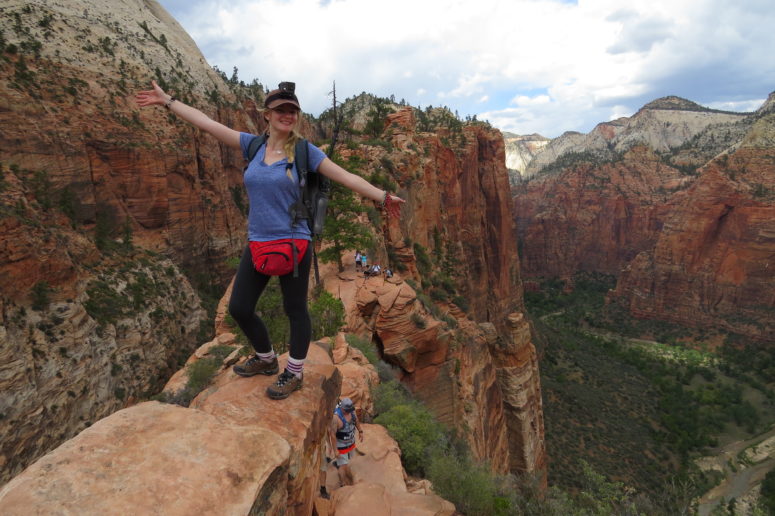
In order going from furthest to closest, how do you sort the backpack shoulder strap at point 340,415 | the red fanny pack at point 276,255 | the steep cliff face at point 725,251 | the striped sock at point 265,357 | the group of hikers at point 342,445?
1. the steep cliff face at point 725,251
2. the backpack shoulder strap at point 340,415
3. the group of hikers at point 342,445
4. the striped sock at point 265,357
5. the red fanny pack at point 276,255

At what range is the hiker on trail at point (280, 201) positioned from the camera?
10.7ft

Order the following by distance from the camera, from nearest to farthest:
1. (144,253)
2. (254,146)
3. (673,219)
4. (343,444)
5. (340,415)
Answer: (254,146), (343,444), (340,415), (144,253), (673,219)

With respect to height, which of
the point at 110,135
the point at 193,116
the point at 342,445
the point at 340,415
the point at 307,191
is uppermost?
the point at 110,135

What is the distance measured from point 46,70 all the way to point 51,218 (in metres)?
11.3

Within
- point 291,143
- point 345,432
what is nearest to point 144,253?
point 345,432

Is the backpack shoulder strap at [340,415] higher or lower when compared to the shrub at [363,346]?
higher

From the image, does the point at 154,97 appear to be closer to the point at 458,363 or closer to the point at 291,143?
the point at 291,143

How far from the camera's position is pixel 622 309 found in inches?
2943

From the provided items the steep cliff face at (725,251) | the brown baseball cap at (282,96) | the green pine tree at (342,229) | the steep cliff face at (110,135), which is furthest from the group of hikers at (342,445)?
the steep cliff face at (725,251)

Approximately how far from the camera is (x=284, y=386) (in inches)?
140

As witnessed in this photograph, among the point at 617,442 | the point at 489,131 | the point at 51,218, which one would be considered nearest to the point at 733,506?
the point at 617,442

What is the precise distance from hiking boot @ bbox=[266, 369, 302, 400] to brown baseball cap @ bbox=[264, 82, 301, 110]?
238 cm

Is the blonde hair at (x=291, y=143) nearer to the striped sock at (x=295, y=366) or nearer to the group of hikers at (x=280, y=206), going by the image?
the group of hikers at (x=280, y=206)

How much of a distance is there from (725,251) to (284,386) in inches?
3170
